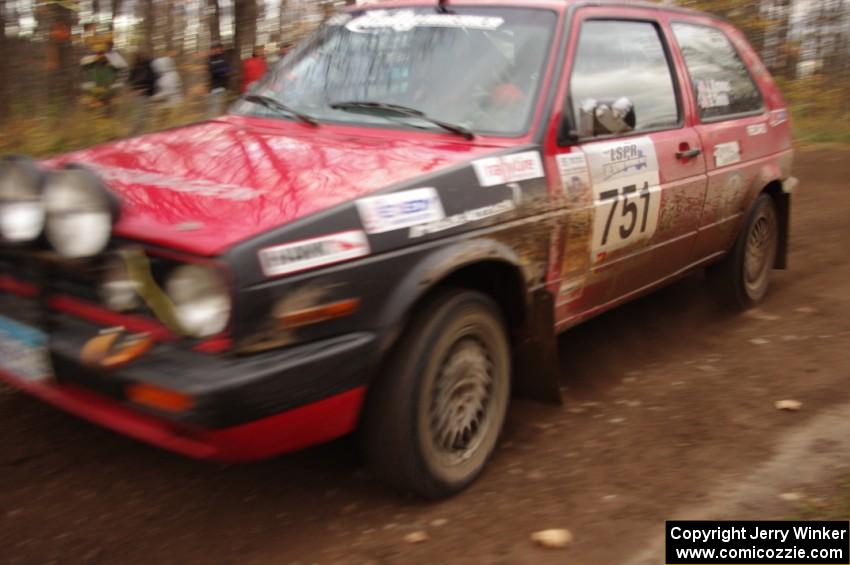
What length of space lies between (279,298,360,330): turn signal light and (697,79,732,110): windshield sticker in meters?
2.93

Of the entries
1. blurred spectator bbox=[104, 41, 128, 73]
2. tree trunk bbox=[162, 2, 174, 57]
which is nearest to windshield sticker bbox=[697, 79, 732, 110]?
blurred spectator bbox=[104, 41, 128, 73]

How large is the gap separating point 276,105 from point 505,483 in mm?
2098

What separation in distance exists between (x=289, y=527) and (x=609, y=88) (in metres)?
2.51

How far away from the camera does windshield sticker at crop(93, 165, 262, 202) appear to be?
9.21ft

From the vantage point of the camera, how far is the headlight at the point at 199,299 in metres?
2.44

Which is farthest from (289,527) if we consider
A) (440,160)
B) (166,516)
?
(440,160)

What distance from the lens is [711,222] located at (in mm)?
4875

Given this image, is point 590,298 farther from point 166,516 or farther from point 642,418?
point 166,516

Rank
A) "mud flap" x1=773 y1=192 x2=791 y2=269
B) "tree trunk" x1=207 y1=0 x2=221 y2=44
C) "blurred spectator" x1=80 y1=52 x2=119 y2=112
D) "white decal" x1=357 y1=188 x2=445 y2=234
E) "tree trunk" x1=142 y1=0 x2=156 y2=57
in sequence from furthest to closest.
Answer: "tree trunk" x1=207 y1=0 x2=221 y2=44, "tree trunk" x1=142 y1=0 x2=156 y2=57, "blurred spectator" x1=80 y1=52 x2=119 y2=112, "mud flap" x1=773 y1=192 x2=791 y2=269, "white decal" x1=357 y1=188 x2=445 y2=234

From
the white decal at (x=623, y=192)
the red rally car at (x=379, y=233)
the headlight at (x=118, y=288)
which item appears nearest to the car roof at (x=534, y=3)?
the red rally car at (x=379, y=233)

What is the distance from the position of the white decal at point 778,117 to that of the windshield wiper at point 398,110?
294cm

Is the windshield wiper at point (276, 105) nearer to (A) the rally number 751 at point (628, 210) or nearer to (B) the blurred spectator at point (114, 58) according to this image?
(A) the rally number 751 at point (628, 210)

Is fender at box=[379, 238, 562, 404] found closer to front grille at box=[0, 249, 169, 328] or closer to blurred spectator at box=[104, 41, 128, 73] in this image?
front grille at box=[0, 249, 169, 328]

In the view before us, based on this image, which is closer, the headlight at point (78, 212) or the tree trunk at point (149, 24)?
the headlight at point (78, 212)
